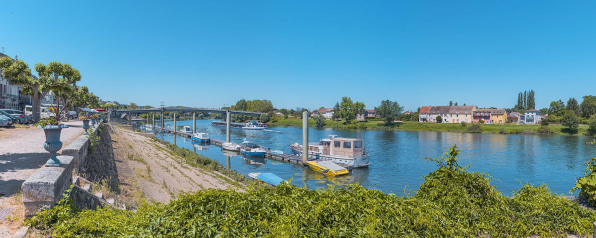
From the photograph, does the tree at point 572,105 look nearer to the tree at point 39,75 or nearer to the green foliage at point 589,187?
the green foliage at point 589,187

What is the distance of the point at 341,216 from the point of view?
13.5ft

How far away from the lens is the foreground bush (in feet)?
12.3

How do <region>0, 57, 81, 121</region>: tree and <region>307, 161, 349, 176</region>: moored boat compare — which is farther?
<region>307, 161, 349, 176</region>: moored boat

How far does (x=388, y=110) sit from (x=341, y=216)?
12034 cm

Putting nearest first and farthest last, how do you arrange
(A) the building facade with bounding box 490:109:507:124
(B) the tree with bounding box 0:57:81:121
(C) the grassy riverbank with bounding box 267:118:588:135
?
1. (B) the tree with bounding box 0:57:81:121
2. (C) the grassy riverbank with bounding box 267:118:588:135
3. (A) the building facade with bounding box 490:109:507:124

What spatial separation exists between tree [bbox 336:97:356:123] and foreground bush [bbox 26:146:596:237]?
13022cm

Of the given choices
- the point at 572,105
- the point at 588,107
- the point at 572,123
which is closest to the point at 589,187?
the point at 572,123

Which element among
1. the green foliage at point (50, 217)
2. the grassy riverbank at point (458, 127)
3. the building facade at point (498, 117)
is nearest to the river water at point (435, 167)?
the green foliage at point (50, 217)

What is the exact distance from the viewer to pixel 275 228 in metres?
3.66

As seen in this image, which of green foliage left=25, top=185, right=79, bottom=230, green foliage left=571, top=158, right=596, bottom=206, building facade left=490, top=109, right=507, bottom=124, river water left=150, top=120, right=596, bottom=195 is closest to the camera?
green foliage left=25, top=185, right=79, bottom=230

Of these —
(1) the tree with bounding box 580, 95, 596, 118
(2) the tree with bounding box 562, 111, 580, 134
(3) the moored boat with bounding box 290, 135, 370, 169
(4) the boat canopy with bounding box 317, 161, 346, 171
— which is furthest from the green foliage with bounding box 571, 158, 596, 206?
(1) the tree with bounding box 580, 95, 596, 118

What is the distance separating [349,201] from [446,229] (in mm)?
1629

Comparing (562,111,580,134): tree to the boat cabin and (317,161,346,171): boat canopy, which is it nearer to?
the boat cabin

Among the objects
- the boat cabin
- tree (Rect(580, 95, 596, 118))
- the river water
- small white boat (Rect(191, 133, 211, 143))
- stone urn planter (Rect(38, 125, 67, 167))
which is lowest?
the river water
